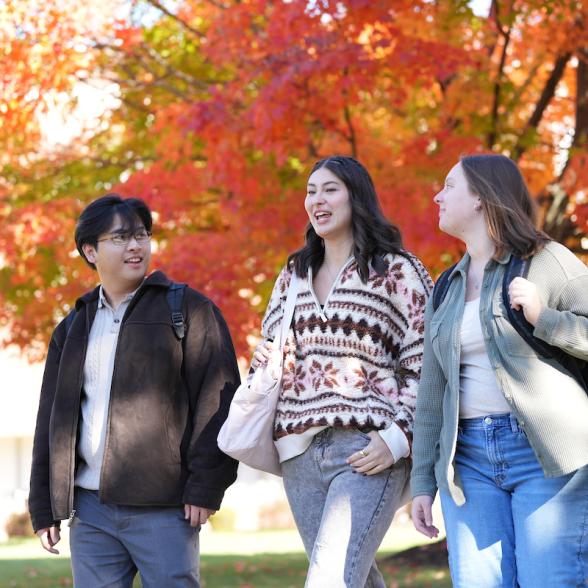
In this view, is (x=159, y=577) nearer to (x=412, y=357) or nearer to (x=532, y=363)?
(x=412, y=357)

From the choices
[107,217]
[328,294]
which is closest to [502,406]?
[328,294]

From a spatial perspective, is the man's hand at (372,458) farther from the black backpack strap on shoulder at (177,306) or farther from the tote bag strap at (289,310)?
the black backpack strap on shoulder at (177,306)

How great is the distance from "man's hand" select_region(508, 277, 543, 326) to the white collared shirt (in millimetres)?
1763

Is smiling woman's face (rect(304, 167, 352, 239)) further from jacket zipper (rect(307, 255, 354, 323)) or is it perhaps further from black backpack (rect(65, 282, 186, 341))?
black backpack (rect(65, 282, 186, 341))

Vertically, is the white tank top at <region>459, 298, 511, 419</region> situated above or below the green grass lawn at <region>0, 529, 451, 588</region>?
above

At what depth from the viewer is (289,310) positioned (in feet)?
14.5

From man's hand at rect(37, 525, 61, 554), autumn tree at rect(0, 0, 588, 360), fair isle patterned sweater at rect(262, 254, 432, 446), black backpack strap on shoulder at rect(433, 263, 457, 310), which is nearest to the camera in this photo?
black backpack strap on shoulder at rect(433, 263, 457, 310)

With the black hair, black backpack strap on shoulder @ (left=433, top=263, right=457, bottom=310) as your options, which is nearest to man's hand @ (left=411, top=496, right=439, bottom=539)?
black backpack strap on shoulder @ (left=433, top=263, right=457, bottom=310)

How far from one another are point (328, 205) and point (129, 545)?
5.03 ft

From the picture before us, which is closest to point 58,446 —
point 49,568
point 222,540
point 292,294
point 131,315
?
point 131,315

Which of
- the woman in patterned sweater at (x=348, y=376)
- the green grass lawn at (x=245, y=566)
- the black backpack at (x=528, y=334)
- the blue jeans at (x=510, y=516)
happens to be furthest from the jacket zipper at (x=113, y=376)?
the green grass lawn at (x=245, y=566)

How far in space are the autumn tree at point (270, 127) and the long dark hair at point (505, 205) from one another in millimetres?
4223

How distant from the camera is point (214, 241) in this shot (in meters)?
8.91

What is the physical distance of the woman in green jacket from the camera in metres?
3.51
